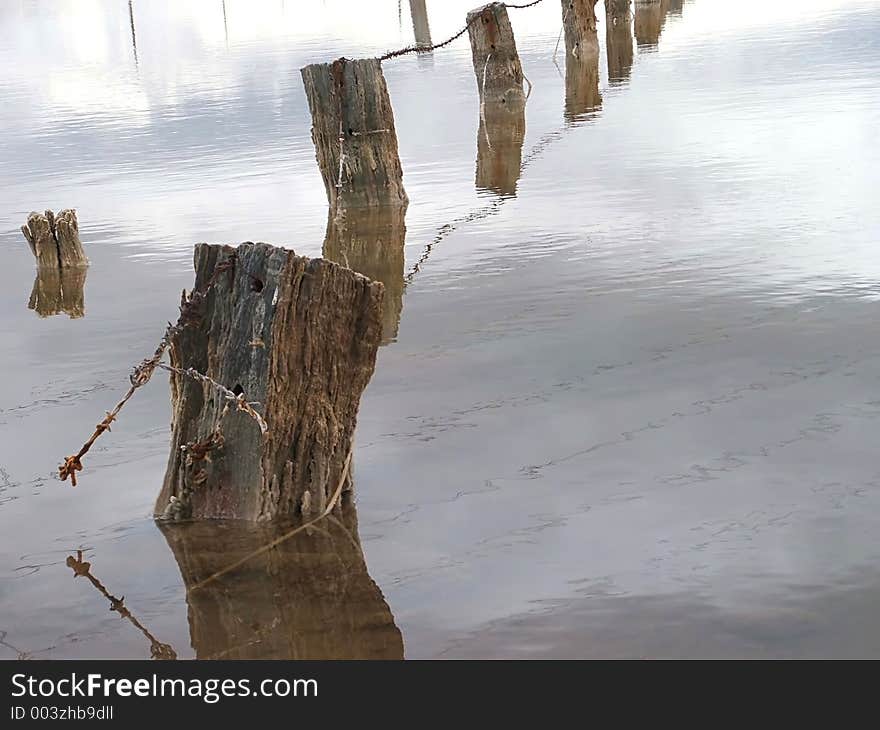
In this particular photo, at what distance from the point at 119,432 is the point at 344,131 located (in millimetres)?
4321

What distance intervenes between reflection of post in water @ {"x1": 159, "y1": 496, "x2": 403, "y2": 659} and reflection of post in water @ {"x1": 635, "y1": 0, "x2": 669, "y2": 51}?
63.4 feet

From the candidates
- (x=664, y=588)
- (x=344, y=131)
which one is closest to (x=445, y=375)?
(x=664, y=588)

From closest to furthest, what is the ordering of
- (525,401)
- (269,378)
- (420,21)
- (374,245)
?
(269,378), (525,401), (374,245), (420,21)

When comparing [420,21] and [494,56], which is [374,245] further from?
[420,21]

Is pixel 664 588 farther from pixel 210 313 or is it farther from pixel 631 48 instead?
pixel 631 48

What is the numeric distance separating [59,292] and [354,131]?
2527 millimetres

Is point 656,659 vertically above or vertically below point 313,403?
below

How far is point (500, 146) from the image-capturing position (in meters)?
13.4

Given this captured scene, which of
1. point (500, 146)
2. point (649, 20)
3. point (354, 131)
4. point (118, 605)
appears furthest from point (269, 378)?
point (649, 20)

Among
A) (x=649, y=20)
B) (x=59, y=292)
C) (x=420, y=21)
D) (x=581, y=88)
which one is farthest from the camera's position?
(x=420, y=21)

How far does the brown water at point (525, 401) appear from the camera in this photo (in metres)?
4.05

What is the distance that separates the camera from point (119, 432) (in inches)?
230

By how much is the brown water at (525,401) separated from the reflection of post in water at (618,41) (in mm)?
3976

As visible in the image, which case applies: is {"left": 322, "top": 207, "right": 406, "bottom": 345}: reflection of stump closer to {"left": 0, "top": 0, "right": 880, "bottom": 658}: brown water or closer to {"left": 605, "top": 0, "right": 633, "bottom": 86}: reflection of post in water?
{"left": 0, "top": 0, "right": 880, "bottom": 658}: brown water
